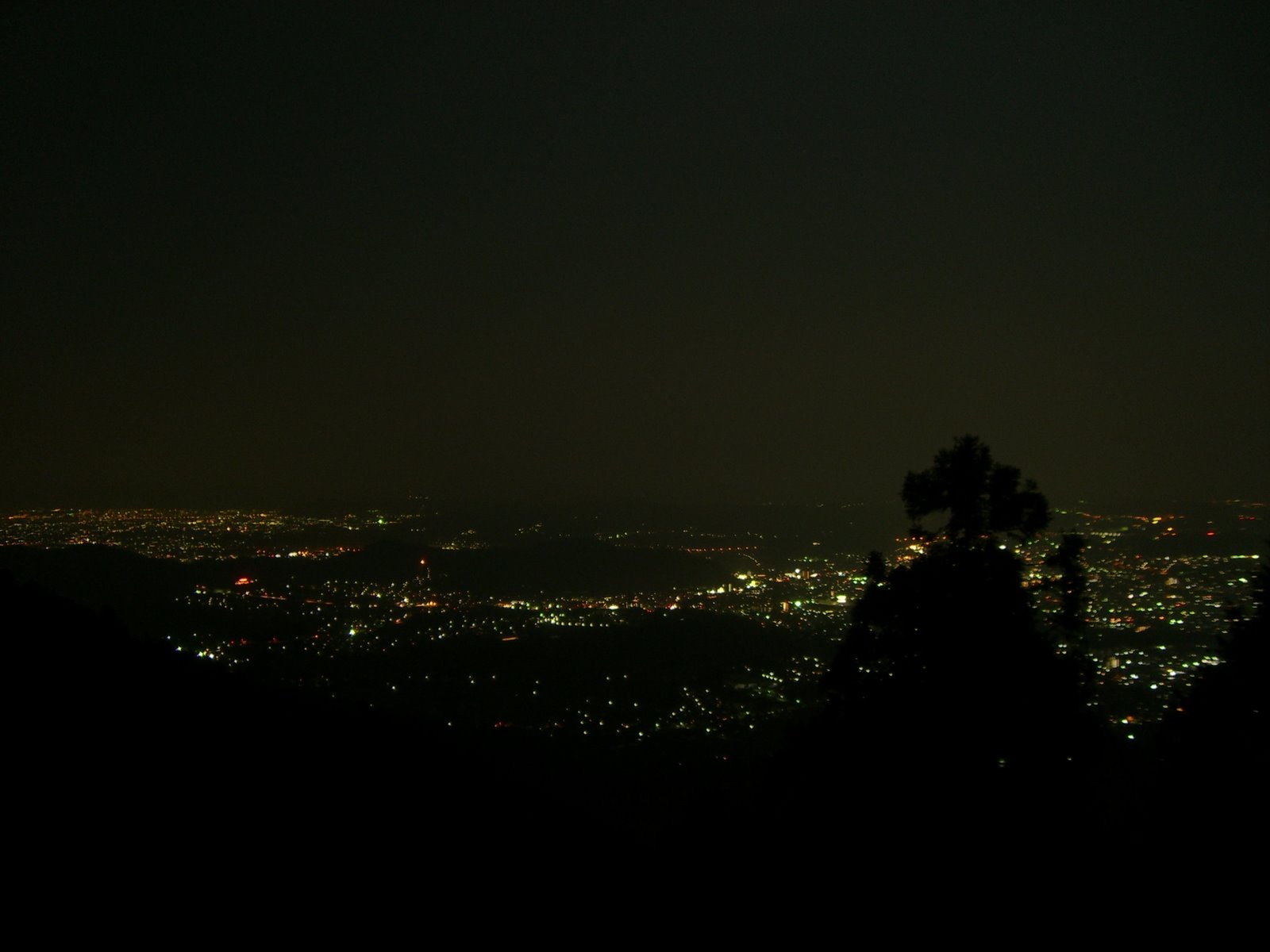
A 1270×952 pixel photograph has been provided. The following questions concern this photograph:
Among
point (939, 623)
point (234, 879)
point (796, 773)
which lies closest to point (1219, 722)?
point (939, 623)

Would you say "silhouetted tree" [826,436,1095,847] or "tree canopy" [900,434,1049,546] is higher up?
"tree canopy" [900,434,1049,546]

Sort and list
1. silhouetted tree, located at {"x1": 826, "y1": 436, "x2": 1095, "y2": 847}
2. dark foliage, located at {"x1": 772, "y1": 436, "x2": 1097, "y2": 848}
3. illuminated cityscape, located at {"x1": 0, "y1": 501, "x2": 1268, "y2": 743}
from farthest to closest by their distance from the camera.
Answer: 1. illuminated cityscape, located at {"x1": 0, "y1": 501, "x2": 1268, "y2": 743}
2. silhouetted tree, located at {"x1": 826, "y1": 436, "x2": 1095, "y2": 847}
3. dark foliage, located at {"x1": 772, "y1": 436, "x2": 1097, "y2": 848}

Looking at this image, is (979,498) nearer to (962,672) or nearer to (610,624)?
(962,672)

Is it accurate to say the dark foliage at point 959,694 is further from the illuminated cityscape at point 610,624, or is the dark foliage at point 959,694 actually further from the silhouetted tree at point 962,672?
the illuminated cityscape at point 610,624

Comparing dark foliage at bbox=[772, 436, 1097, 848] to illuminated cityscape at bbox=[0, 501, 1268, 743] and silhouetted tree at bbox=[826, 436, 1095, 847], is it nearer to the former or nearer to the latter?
silhouetted tree at bbox=[826, 436, 1095, 847]

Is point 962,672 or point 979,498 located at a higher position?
point 979,498

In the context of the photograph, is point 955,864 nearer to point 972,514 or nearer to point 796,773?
point 796,773

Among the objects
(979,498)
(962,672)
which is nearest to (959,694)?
(962,672)

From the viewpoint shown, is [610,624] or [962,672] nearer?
[962,672]

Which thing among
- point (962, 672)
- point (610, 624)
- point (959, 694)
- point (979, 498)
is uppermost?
point (979, 498)

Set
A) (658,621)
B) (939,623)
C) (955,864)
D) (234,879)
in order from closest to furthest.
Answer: (234,879) < (955,864) < (939,623) < (658,621)

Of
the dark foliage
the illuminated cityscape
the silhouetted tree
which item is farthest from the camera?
the illuminated cityscape
